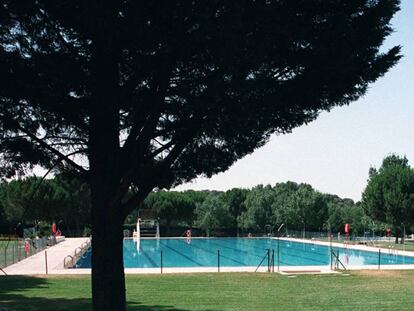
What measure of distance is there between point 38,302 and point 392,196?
37439 mm

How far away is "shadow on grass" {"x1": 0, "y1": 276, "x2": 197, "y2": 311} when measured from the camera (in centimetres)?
1446

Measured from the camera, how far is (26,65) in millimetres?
7699

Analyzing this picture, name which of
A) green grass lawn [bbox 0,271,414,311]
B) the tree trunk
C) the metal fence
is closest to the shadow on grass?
green grass lawn [bbox 0,271,414,311]

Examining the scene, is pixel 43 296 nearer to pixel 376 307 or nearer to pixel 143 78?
pixel 376 307

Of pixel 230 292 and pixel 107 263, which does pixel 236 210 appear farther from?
pixel 107 263

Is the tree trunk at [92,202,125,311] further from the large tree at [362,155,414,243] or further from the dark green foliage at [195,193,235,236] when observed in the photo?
the dark green foliage at [195,193,235,236]

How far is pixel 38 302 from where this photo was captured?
15562 mm

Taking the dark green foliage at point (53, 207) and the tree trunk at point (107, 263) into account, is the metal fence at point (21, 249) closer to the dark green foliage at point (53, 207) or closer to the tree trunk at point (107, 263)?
the dark green foliage at point (53, 207)

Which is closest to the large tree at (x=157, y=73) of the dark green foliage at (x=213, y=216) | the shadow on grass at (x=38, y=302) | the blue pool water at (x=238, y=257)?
the shadow on grass at (x=38, y=302)

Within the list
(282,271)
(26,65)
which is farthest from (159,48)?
(282,271)

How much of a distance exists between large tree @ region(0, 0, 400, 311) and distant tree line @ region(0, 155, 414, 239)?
43284 millimetres

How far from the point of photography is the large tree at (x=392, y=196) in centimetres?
4716

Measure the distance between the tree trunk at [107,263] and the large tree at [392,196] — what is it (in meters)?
42.0

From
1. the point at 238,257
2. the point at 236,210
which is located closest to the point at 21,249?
the point at 238,257
